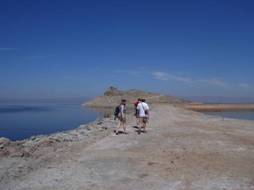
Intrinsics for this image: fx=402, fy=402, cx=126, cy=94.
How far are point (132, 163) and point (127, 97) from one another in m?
83.9

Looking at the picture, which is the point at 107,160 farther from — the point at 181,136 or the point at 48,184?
the point at 181,136

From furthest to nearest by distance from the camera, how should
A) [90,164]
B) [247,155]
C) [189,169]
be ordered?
1. [247,155]
2. [90,164]
3. [189,169]

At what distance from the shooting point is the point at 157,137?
21953mm

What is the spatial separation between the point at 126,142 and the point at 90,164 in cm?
528

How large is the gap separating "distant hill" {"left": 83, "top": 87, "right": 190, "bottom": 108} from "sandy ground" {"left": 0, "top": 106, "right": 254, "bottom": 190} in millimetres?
73430

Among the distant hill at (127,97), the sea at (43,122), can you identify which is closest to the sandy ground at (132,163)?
the sea at (43,122)

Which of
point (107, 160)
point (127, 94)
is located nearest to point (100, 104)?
point (127, 94)

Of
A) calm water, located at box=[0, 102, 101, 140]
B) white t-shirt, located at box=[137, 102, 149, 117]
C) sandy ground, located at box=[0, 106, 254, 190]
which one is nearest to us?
sandy ground, located at box=[0, 106, 254, 190]

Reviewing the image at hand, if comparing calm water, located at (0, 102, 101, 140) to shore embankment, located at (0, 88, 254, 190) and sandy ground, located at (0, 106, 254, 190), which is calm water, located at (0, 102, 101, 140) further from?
sandy ground, located at (0, 106, 254, 190)

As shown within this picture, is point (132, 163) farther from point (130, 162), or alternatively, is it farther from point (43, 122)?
point (43, 122)

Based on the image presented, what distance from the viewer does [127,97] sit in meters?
98.7

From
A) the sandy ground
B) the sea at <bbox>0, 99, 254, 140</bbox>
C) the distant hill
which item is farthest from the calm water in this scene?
the distant hill

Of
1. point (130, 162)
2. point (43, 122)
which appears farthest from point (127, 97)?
point (130, 162)

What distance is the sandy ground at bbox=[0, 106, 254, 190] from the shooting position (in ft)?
39.4
